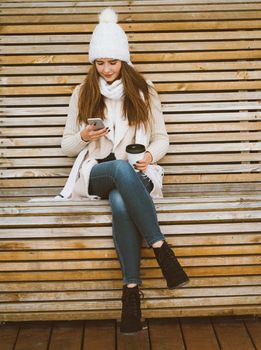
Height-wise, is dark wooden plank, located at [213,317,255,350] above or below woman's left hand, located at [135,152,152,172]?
below

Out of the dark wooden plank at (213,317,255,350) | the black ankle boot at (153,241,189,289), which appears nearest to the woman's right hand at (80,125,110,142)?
the black ankle boot at (153,241,189,289)

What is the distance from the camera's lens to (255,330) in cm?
317

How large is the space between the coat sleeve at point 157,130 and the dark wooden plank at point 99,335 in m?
1.09

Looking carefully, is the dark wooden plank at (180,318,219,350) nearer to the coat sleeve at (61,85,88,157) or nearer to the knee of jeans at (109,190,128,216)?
the knee of jeans at (109,190,128,216)

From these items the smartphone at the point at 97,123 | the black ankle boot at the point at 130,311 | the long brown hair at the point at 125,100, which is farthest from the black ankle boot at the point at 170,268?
the long brown hair at the point at 125,100

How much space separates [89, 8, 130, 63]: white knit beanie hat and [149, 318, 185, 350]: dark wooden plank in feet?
5.28

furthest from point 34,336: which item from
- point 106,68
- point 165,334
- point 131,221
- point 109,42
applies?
point 109,42

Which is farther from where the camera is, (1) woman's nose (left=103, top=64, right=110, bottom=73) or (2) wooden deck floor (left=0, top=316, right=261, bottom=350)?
(1) woman's nose (left=103, top=64, right=110, bottom=73)

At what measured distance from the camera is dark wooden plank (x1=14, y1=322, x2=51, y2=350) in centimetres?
301

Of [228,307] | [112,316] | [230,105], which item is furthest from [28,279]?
[230,105]

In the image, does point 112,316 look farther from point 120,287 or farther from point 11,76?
point 11,76

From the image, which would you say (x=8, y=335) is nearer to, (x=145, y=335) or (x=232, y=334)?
(x=145, y=335)

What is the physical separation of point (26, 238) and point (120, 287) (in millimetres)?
570

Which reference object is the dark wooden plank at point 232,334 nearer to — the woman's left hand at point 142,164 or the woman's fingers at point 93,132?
the woman's left hand at point 142,164
